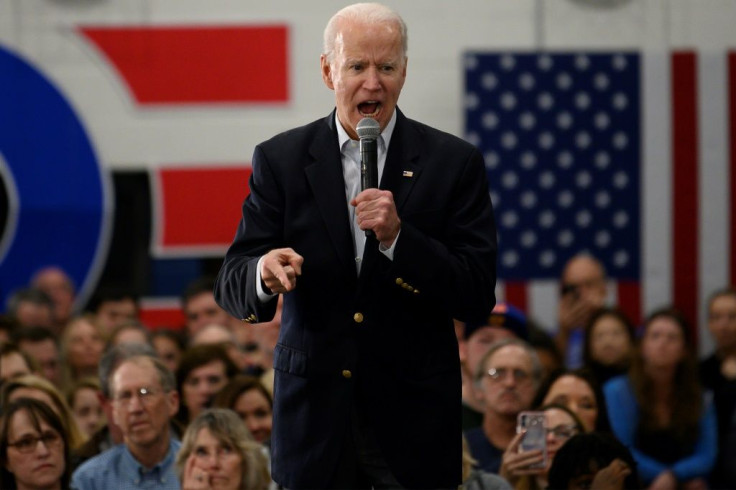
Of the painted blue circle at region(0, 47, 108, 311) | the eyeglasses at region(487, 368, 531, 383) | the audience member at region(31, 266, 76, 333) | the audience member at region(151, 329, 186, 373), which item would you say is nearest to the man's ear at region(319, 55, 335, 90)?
the eyeglasses at region(487, 368, 531, 383)

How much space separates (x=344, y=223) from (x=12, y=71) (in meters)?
7.31

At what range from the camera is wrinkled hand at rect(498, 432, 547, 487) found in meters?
4.89

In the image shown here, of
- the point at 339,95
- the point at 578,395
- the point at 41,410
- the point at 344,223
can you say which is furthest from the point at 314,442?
the point at 578,395

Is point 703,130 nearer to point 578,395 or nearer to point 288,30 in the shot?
point 288,30

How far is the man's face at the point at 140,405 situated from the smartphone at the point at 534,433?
1.38 meters

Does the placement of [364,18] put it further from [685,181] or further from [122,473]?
[685,181]

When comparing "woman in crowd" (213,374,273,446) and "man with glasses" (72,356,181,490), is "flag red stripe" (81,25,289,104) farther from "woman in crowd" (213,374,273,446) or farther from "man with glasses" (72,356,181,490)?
"man with glasses" (72,356,181,490)

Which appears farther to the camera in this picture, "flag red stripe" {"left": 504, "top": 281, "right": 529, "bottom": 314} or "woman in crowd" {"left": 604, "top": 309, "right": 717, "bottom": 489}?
"flag red stripe" {"left": 504, "top": 281, "right": 529, "bottom": 314}

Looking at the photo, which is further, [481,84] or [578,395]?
[481,84]

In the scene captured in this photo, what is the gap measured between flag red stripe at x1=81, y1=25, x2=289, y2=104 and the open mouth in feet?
22.7

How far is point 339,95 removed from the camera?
2.91m

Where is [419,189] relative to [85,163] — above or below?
below

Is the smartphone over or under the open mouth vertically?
under

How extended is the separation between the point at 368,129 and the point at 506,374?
3.08m
